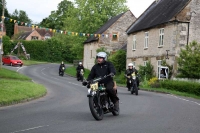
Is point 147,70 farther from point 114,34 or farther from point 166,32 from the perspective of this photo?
point 114,34

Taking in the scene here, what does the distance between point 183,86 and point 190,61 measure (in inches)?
151

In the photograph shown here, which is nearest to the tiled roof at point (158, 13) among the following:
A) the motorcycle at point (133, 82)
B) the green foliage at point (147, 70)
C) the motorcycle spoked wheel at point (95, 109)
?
the green foliage at point (147, 70)

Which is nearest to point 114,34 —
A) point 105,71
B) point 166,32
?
point 166,32

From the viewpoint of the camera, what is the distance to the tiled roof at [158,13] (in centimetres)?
3642

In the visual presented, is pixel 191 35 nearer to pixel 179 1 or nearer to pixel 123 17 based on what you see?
A: pixel 179 1

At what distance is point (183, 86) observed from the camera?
28.2 meters

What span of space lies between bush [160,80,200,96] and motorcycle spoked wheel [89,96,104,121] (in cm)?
1671

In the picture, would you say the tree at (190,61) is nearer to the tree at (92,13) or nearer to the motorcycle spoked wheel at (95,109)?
the motorcycle spoked wheel at (95,109)

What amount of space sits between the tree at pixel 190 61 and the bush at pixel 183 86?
90.2 inches

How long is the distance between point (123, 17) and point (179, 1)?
22951 millimetres

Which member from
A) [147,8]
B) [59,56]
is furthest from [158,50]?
[59,56]

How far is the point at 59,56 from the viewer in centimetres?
8875

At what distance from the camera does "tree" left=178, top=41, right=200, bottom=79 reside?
31.0 m

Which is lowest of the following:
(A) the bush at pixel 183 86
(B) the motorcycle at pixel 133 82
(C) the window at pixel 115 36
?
(A) the bush at pixel 183 86
